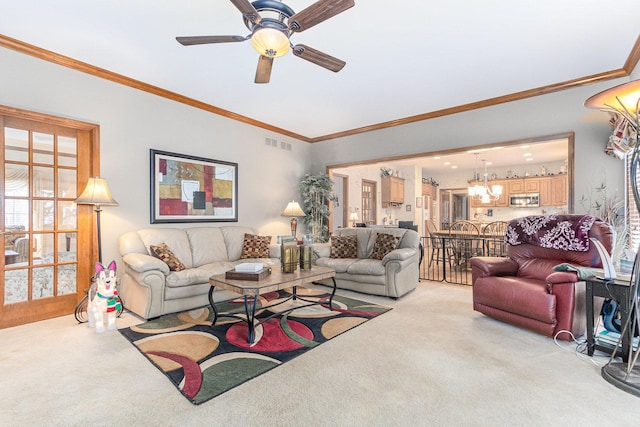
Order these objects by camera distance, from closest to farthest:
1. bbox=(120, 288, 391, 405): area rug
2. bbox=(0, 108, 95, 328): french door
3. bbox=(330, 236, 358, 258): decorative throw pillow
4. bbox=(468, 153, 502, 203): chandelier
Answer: bbox=(120, 288, 391, 405): area rug < bbox=(0, 108, 95, 328): french door < bbox=(330, 236, 358, 258): decorative throw pillow < bbox=(468, 153, 502, 203): chandelier

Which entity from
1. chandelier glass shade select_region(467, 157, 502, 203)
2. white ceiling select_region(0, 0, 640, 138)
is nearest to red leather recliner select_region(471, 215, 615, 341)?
white ceiling select_region(0, 0, 640, 138)

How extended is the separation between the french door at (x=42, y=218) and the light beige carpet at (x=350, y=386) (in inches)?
18.4

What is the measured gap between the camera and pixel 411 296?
13.8 feet

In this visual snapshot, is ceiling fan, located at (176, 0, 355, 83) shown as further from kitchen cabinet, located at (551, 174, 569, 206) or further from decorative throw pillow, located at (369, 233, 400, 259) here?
kitchen cabinet, located at (551, 174, 569, 206)

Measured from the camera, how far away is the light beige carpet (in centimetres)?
170

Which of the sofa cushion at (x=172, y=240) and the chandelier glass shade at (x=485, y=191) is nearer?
the sofa cushion at (x=172, y=240)

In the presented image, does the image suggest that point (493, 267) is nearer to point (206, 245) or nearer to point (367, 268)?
point (367, 268)

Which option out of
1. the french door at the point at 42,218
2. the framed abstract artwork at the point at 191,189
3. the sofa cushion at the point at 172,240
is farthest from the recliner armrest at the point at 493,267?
the french door at the point at 42,218

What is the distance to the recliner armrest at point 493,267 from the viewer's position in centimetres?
329

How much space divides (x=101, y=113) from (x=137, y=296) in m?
2.19

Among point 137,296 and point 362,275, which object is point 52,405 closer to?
point 137,296

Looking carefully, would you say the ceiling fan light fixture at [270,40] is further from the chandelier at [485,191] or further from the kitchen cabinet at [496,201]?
the kitchen cabinet at [496,201]

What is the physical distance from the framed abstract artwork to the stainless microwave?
8.00m

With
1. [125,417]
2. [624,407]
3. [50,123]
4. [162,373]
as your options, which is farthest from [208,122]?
[624,407]
